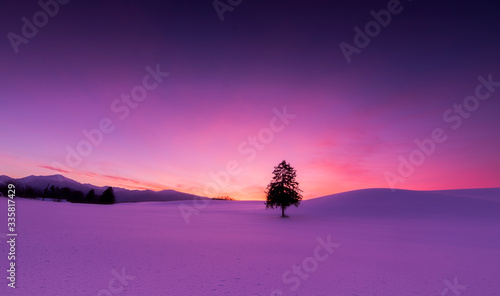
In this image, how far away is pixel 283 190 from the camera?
44.5m

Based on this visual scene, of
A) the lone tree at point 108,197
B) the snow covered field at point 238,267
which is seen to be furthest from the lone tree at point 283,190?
the lone tree at point 108,197

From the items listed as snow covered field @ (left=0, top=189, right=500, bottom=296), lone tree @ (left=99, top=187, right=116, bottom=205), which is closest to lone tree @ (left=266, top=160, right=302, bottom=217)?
snow covered field @ (left=0, top=189, right=500, bottom=296)

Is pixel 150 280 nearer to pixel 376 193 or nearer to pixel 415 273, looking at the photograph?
pixel 415 273

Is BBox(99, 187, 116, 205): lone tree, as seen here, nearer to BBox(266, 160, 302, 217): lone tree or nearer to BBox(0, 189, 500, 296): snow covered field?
BBox(266, 160, 302, 217): lone tree

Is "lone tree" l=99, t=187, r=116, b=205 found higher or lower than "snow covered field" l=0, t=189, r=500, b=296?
→ lower

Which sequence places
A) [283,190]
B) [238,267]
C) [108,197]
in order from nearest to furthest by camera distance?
1. [238,267]
2. [283,190]
3. [108,197]

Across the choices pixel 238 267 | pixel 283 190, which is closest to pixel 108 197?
pixel 283 190

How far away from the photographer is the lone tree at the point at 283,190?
44.0m

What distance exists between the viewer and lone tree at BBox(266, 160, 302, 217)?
144 feet

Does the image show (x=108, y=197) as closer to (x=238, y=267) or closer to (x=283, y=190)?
(x=283, y=190)

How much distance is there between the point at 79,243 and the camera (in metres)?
→ 14.3

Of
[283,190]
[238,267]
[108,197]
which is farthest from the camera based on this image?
[108,197]

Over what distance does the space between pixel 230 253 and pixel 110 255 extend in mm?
6499

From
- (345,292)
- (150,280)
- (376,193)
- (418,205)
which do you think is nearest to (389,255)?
(345,292)
